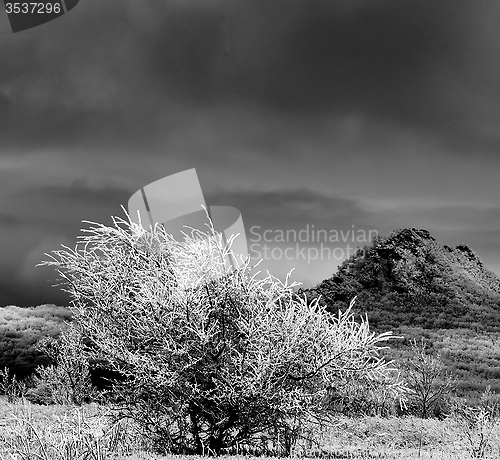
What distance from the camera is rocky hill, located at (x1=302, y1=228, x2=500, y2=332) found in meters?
68.8

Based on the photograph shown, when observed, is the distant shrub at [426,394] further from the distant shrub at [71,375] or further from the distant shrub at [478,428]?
the distant shrub at [71,375]

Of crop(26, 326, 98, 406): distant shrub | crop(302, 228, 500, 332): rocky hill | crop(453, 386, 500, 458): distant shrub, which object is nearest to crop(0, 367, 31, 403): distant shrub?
crop(26, 326, 98, 406): distant shrub

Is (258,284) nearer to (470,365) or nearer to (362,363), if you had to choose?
(362,363)

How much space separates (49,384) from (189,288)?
2391cm

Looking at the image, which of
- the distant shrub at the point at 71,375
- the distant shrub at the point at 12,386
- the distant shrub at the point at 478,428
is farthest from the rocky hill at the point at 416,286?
the distant shrub at the point at 478,428

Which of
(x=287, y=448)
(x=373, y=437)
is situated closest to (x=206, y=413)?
(x=287, y=448)

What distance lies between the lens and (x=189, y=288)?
1336 centimetres

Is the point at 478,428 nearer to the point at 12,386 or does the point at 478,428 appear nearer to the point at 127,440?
the point at 127,440

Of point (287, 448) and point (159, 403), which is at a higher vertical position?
point (159, 403)

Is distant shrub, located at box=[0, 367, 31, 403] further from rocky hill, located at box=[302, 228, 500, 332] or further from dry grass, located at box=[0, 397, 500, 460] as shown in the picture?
rocky hill, located at box=[302, 228, 500, 332]

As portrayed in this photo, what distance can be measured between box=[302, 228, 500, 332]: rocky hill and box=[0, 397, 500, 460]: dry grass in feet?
138

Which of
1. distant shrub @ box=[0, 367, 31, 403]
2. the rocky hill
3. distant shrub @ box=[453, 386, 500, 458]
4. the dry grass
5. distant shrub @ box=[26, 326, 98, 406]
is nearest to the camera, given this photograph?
the dry grass

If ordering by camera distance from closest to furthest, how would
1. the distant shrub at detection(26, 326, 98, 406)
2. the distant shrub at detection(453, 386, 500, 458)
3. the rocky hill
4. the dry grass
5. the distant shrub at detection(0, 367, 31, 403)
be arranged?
1. the dry grass
2. the distant shrub at detection(453, 386, 500, 458)
3. the distant shrub at detection(26, 326, 98, 406)
4. the distant shrub at detection(0, 367, 31, 403)
5. the rocky hill

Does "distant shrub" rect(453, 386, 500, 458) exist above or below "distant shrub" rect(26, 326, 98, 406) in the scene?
below
